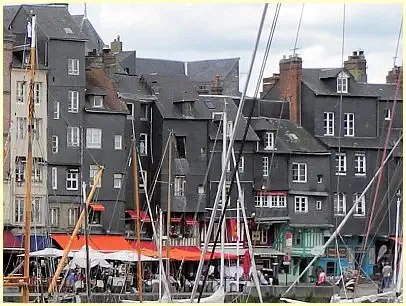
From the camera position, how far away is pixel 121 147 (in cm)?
5162

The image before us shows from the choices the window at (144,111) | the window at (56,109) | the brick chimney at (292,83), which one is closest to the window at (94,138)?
the window at (56,109)

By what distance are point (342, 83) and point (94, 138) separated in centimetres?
1226

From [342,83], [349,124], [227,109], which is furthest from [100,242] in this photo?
[342,83]

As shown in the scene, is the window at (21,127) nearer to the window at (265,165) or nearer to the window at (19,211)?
the window at (19,211)

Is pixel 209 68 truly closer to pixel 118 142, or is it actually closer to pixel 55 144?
pixel 118 142

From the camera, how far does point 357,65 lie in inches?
2368

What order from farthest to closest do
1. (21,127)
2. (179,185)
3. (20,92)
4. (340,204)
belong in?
(340,204)
(179,185)
(20,92)
(21,127)

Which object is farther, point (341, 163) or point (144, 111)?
point (341, 163)

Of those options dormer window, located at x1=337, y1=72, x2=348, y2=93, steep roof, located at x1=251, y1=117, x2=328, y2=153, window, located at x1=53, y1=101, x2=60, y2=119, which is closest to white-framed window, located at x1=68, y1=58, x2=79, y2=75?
window, located at x1=53, y1=101, x2=60, y2=119

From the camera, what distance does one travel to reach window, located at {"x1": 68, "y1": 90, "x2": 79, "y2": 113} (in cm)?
5041

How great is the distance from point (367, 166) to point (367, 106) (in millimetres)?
2725

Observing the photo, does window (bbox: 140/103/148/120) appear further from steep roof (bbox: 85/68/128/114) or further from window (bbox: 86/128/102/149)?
window (bbox: 86/128/102/149)

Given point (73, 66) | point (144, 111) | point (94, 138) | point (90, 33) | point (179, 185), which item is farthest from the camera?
point (90, 33)

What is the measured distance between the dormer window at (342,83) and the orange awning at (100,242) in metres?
13.2
